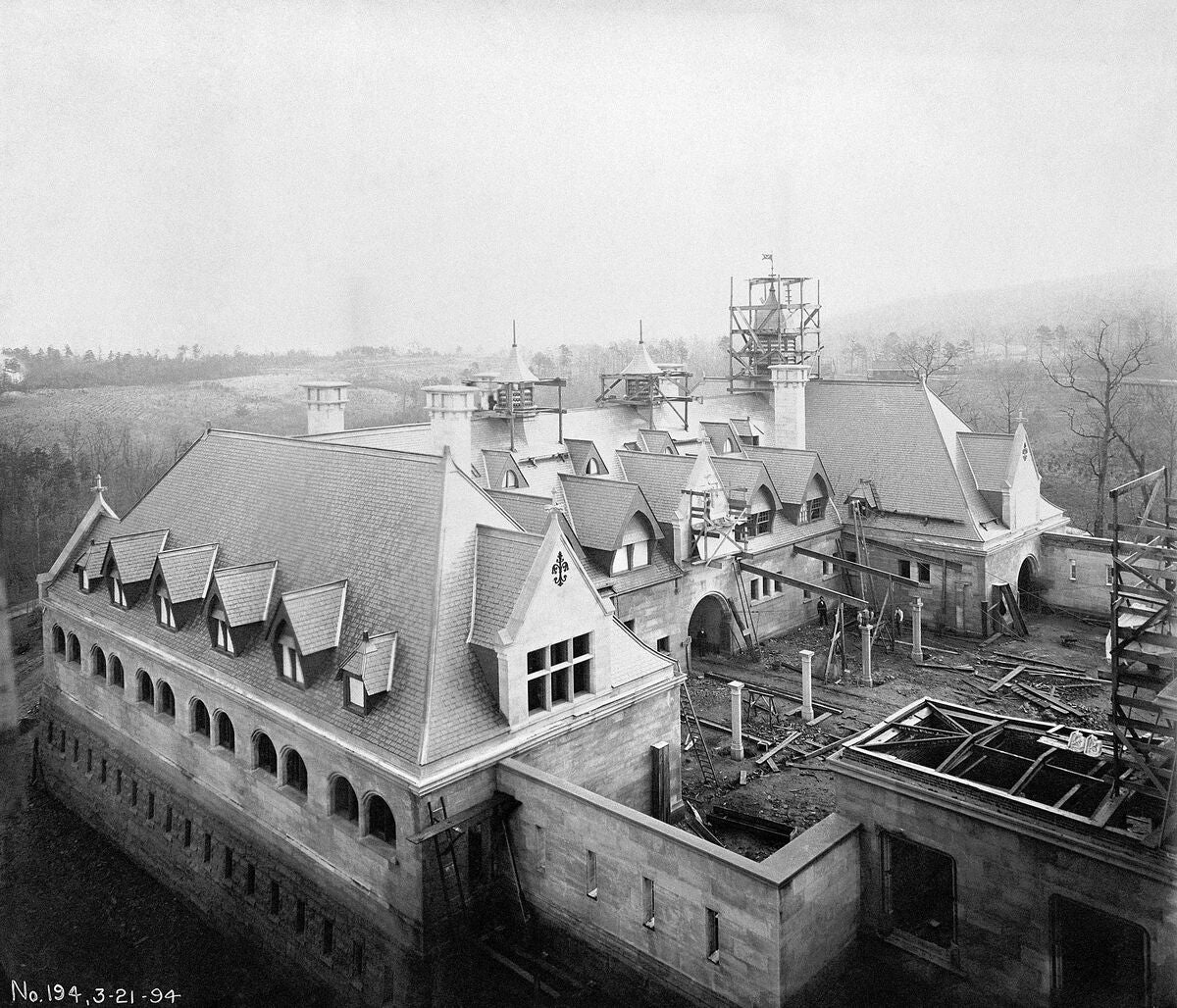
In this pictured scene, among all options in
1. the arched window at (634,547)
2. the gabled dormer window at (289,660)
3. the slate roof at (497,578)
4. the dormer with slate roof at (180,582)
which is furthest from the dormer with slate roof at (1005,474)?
the dormer with slate roof at (180,582)

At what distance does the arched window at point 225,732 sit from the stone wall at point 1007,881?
473 inches

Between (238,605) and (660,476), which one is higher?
(660,476)

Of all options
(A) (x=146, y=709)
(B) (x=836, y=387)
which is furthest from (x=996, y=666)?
(A) (x=146, y=709)

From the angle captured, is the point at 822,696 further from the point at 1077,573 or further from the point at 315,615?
the point at 315,615

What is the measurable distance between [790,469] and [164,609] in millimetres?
21887

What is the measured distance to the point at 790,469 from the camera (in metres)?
34.4

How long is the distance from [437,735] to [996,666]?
68.5 feet

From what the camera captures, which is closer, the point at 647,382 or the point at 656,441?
the point at 656,441

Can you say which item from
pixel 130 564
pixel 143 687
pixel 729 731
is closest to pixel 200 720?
pixel 143 687

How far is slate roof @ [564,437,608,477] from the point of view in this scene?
31.2m

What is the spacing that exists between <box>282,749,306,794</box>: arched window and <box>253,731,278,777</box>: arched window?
2.03 ft

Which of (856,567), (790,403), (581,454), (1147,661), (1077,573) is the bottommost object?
(1077,573)

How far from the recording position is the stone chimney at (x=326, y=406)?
2839cm

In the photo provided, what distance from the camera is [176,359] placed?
30.7 meters
